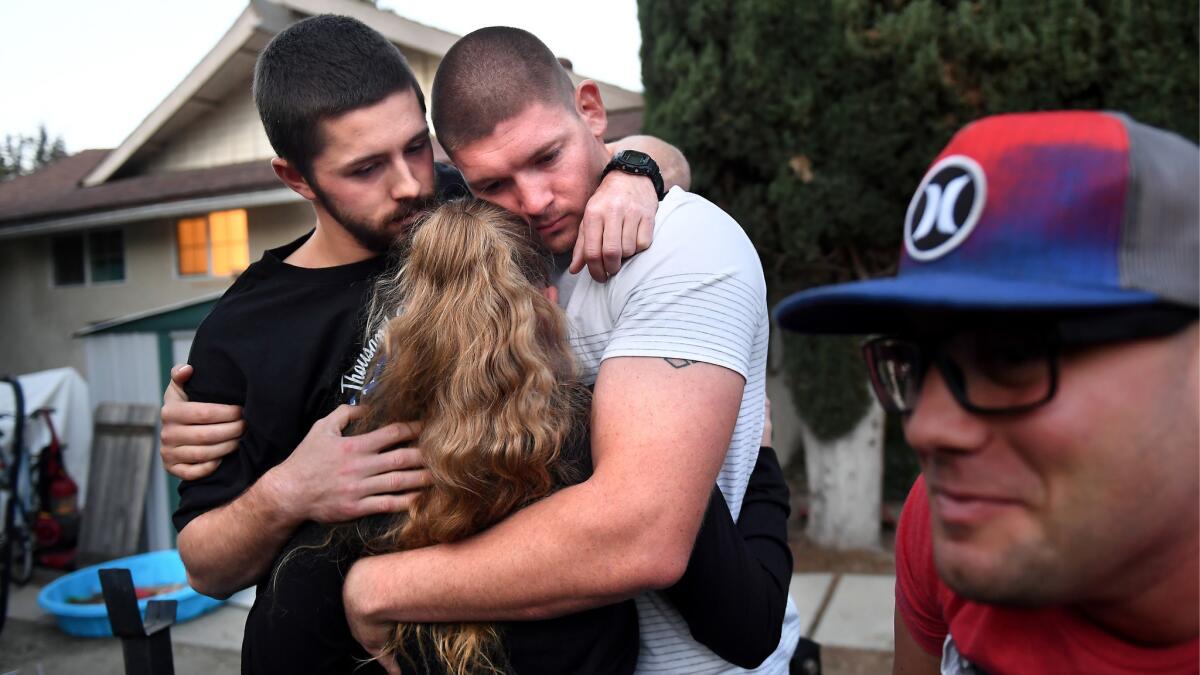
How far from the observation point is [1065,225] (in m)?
0.94

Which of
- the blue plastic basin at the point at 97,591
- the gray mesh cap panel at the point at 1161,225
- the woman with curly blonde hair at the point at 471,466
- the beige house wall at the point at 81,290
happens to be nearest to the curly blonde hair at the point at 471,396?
the woman with curly blonde hair at the point at 471,466

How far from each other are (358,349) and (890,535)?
624cm

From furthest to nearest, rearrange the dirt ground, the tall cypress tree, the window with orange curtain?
the window with orange curtain < the tall cypress tree < the dirt ground

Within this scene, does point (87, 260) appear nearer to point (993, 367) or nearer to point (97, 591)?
point (97, 591)

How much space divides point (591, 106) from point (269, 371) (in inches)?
40.7

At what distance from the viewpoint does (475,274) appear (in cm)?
155

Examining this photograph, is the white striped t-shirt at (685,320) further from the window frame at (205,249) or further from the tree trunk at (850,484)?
the window frame at (205,249)

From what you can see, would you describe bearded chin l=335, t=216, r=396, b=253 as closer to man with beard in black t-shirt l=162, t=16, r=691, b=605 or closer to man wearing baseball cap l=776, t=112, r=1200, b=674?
man with beard in black t-shirt l=162, t=16, r=691, b=605

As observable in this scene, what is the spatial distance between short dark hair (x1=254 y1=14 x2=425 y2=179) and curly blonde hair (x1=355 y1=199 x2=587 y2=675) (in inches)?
21.4

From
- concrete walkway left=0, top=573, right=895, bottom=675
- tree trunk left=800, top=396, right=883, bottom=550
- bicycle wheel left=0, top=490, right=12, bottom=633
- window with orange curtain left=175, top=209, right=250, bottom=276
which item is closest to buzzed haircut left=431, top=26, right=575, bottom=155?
concrete walkway left=0, top=573, right=895, bottom=675

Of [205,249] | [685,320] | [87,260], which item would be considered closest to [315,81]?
[685,320]

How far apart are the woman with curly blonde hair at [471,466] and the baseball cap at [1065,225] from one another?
66 cm

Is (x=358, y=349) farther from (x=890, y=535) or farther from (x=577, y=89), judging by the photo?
(x=890, y=535)

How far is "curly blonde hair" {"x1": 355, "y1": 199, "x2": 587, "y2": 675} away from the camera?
4.78 ft
